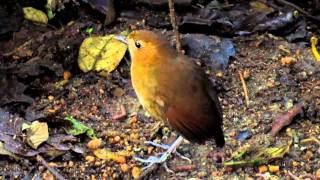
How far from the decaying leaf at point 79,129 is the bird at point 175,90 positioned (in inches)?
19.8

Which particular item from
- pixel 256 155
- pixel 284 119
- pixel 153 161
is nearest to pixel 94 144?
pixel 153 161

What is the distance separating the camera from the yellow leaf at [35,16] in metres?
5.06

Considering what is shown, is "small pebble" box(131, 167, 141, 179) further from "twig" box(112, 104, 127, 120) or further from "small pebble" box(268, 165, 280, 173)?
"small pebble" box(268, 165, 280, 173)

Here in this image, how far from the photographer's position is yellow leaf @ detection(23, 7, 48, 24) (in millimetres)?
5059

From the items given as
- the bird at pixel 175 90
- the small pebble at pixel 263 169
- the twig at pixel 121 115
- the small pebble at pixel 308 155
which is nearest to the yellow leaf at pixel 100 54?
the twig at pixel 121 115

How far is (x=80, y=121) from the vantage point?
4.41 m

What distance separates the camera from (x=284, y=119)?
14.3ft

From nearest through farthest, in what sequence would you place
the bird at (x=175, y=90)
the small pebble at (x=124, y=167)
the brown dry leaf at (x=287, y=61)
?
the bird at (x=175, y=90)
the small pebble at (x=124, y=167)
the brown dry leaf at (x=287, y=61)

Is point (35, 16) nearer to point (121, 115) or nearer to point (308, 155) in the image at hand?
point (121, 115)

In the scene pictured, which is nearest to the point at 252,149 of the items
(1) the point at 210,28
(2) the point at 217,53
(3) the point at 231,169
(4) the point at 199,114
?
(3) the point at 231,169

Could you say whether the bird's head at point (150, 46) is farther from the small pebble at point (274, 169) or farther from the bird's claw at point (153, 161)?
the small pebble at point (274, 169)

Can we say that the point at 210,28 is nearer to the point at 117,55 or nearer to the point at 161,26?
the point at 161,26

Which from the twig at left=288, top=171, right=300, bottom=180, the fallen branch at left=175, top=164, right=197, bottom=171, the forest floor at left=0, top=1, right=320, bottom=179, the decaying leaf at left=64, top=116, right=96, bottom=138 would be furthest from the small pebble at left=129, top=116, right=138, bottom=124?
the twig at left=288, top=171, right=300, bottom=180

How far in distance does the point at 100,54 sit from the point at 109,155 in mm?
897
